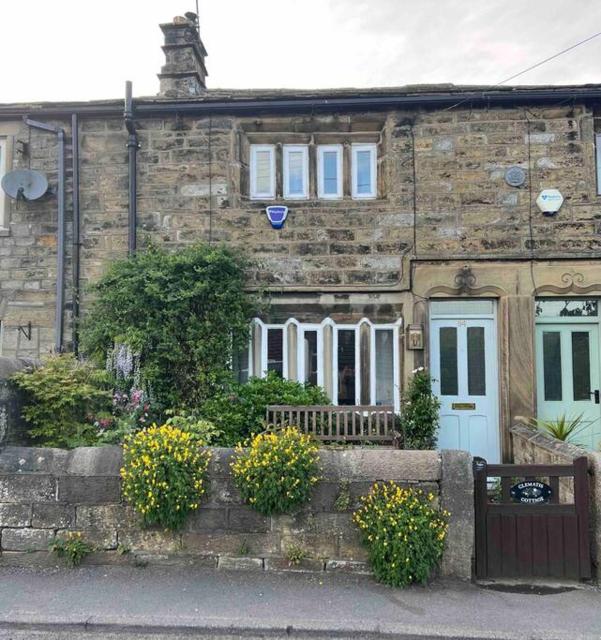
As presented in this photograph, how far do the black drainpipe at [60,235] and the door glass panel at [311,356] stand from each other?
3625mm

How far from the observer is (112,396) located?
6.14 metres

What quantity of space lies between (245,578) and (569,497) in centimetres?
315

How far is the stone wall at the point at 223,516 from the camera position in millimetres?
4457

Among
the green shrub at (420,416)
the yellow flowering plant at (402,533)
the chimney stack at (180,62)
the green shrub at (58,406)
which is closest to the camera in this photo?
the yellow flowering plant at (402,533)

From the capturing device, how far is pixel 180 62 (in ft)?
27.1

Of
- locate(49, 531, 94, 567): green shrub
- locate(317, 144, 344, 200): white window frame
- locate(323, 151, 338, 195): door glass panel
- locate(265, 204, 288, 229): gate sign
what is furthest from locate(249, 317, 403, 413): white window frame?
locate(49, 531, 94, 567): green shrub

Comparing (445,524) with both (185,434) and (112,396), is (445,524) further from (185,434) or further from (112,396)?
(112,396)

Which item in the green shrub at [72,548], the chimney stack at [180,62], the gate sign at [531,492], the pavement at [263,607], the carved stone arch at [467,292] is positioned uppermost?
the chimney stack at [180,62]

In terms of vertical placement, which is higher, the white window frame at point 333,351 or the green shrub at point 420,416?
the white window frame at point 333,351

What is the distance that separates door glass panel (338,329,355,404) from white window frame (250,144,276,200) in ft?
7.79

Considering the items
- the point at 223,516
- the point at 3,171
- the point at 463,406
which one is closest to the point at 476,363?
the point at 463,406

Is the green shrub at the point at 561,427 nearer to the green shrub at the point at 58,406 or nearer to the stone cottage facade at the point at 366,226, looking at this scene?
the stone cottage facade at the point at 366,226

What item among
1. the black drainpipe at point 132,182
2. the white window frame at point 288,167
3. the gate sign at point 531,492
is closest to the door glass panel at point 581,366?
the gate sign at point 531,492

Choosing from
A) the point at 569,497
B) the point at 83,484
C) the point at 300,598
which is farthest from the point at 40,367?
the point at 569,497
